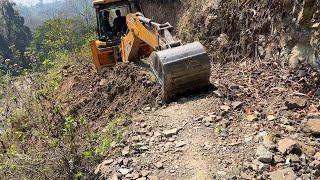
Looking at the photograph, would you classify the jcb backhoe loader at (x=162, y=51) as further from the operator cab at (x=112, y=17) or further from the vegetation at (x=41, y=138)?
the vegetation at (x=41, y=138)

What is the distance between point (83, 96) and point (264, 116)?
16.3 ft

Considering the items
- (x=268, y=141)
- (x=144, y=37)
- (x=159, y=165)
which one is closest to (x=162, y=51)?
(x=144, y=37)

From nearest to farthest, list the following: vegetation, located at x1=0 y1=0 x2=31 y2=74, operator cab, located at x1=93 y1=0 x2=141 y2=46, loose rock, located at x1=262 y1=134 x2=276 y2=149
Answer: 1. loose rock, located at x1=262 y1=134 x2=276 y2=149
2. operator cab, located at x1=93 y1=0 x2=141 y2=46
3. vegetation, located at x1=0 y1=0 x2=31 y2=74

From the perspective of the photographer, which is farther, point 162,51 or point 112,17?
point 112,17

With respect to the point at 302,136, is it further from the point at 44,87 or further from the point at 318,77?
the point at 44,87

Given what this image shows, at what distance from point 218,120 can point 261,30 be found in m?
2.35

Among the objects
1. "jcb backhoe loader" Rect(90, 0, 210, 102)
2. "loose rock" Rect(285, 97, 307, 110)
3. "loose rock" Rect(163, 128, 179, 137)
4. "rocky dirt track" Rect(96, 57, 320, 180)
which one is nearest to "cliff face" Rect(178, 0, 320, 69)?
"rocky dirt track" Rect(96, 57, 320, 180)

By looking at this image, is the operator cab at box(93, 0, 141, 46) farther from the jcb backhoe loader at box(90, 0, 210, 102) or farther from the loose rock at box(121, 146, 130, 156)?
the loose rock at box(121, 146, 130, 156)

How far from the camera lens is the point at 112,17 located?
9.50 meters

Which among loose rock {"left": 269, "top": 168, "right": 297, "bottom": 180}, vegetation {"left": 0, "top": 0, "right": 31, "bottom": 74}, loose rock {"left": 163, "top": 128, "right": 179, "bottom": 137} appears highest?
loose rock {"left": 269, "top": 168, "right": 297, "bottom": 180}

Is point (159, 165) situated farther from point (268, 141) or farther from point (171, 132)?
point (268, 141)

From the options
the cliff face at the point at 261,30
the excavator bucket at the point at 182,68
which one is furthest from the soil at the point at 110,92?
the cliff face at the point at 261,30

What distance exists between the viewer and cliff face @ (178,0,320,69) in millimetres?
5578

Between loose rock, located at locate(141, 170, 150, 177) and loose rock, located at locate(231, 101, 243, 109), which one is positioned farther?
loose rock, located at locate(231, 101, 243, 109)
